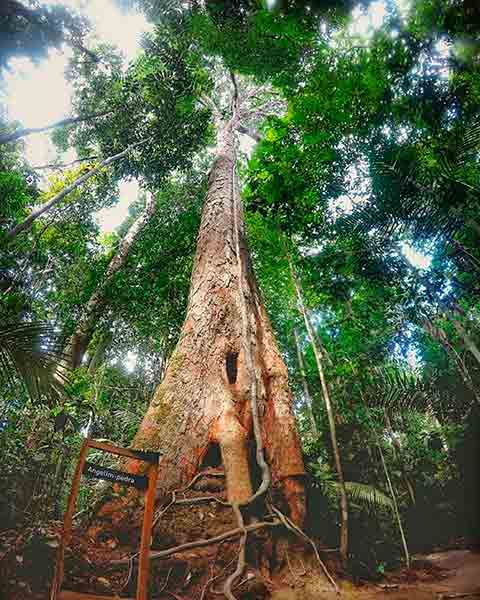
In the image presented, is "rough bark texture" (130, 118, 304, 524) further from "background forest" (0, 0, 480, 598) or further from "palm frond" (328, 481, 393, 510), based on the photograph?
"palm frond" (328, 481, 393, 510)

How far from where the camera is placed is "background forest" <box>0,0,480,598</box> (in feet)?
12.3

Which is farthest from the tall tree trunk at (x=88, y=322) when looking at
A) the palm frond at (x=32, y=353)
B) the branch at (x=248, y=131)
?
the branch at (x=248, y=131)

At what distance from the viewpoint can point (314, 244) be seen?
25.1 feet

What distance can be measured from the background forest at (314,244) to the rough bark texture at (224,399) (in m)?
0.53

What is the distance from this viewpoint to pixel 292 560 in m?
2.46

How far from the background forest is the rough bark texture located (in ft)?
1.73

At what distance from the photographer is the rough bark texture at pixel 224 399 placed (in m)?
2.88

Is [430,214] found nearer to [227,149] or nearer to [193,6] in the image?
[227,149]

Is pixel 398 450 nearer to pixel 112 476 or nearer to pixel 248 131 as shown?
pixel 112 476

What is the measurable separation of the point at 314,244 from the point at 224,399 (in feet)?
16.9

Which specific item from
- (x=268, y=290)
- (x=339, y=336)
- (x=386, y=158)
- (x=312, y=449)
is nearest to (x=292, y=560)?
(x=312, y=449)

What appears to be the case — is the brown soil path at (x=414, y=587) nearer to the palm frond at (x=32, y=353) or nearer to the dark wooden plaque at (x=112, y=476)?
the dark wooden plaque at (x=112, y=476)

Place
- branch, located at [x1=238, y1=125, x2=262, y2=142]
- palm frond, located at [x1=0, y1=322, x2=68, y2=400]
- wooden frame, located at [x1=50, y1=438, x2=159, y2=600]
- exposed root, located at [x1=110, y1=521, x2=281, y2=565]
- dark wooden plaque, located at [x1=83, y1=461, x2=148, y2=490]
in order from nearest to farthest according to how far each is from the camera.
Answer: wooden frame, located at [x1=50, y1=438, x2=159, y2=600] → dark wooden plaque, located at [x1=83, y1=461, x2=148, y2=490] → exposed root, located at [x1=110, y1=521, x2=281, y2=565] → palm frond, located at [x1=0, y1=322, x2=68, y2=400] → branch, located at [x1=238, y1=125, x2=262, y2=142]

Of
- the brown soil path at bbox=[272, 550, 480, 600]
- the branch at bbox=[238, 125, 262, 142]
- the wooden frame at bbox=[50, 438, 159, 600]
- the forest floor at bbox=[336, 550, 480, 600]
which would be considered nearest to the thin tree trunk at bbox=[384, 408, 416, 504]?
the forest floor at bbox=[336, 550, 480, 600]
